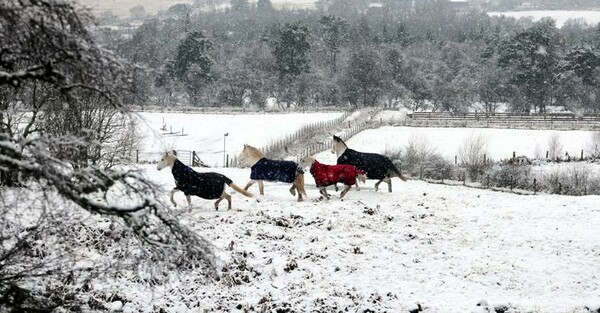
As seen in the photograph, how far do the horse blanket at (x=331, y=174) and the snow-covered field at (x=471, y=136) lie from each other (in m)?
20.8

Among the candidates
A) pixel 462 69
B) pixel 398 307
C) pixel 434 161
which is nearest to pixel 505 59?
pixel 462 69

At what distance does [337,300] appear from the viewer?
559 inches

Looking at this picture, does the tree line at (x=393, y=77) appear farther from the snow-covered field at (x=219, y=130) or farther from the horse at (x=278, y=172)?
the horse at (x=278, y=172)

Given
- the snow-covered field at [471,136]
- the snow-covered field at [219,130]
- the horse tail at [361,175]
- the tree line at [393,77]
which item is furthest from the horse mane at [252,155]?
the tree line at [393,77]

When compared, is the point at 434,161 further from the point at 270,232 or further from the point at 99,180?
the point at 99,180

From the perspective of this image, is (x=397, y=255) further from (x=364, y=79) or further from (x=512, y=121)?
(x=364, y=79)

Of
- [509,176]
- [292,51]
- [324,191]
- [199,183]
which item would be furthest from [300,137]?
[292,51]

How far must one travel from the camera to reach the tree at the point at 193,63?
85.4 m

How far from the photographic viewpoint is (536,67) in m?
78.4

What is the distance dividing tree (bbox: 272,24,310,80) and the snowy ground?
69.3m

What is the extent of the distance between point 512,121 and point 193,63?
44964 mm

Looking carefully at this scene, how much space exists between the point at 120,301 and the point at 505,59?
7899 cm

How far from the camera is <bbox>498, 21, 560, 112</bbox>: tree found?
255ft

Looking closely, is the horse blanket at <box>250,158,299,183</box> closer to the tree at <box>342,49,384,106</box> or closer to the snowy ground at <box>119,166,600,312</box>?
the snowy ground at <box>119,166,600,312</box>
